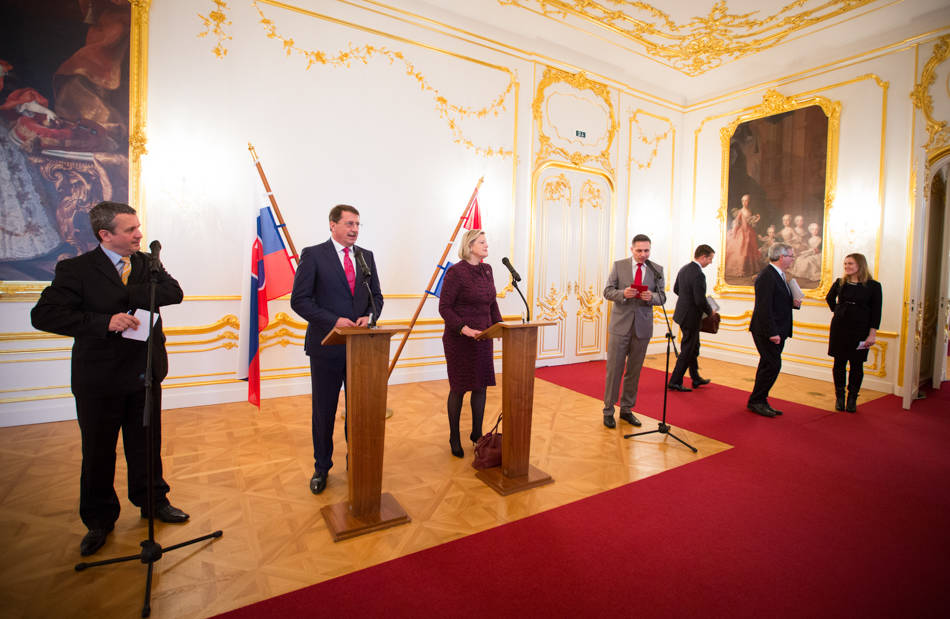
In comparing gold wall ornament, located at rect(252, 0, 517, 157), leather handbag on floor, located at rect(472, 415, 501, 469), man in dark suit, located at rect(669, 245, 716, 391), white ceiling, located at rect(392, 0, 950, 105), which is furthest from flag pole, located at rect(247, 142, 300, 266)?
man in dark suit, located at rect(669, 245, 716, 391)

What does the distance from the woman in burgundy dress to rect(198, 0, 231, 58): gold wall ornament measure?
3.29 m

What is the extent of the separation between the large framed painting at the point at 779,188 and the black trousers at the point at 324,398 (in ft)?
20.9

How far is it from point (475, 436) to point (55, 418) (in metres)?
3.64

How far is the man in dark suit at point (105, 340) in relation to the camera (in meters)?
2.03

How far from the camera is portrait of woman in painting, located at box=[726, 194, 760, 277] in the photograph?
699 cm

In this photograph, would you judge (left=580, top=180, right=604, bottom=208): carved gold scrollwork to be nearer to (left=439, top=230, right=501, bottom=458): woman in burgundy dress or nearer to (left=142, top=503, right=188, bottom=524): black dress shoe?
(left=439, top=230, right=501, bottom=458): woman in burgundy dress

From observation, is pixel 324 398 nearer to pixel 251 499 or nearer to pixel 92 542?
pixel 251 499

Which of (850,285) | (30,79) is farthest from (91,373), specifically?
(850,285)

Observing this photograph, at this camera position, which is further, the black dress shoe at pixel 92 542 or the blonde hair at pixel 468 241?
the blonde hair at pixel 468 241

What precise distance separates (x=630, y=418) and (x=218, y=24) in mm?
5287

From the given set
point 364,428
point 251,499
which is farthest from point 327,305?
point 251,499

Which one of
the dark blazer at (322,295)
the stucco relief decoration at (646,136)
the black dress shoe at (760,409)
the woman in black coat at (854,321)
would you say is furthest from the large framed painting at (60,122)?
the woman in black coat at (854,321)

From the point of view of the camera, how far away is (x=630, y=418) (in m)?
4.23

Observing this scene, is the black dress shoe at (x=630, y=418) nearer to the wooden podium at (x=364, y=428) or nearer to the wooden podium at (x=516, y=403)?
the wooden podium at (x=516, y=403)
